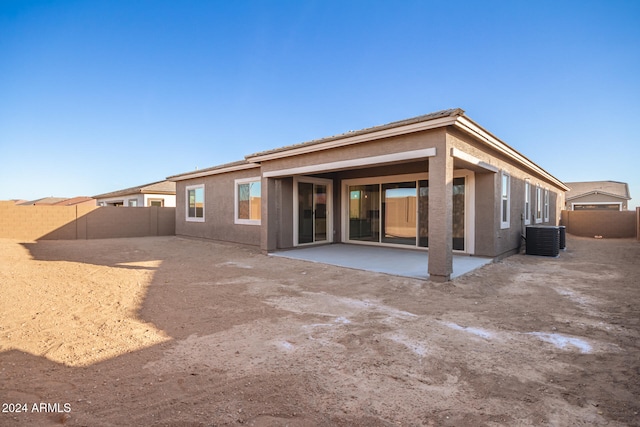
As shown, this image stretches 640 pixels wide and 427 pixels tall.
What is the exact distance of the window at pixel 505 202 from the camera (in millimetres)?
9258

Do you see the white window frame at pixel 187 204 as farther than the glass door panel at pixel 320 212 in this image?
Yes

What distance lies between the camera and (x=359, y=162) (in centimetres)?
749

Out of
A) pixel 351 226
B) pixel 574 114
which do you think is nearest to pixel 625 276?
pixel 351 226

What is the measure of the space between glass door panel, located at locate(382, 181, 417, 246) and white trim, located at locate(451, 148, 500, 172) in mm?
2496

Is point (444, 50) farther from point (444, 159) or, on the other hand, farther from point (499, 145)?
point (444, 159)

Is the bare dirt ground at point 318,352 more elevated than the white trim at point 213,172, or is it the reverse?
the white trim at point 213,172

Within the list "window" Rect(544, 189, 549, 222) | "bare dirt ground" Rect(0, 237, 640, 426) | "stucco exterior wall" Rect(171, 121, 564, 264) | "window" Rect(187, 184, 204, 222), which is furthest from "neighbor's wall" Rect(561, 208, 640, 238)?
"window" Rect(187, 184, 204, 222)

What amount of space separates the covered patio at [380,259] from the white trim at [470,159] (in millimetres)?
2524

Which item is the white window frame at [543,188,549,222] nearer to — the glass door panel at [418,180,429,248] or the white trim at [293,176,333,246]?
the glass door panel at [418,180,429,248]

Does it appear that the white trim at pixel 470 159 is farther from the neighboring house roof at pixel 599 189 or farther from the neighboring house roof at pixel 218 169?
the neighboring house roof at pixel 599 189

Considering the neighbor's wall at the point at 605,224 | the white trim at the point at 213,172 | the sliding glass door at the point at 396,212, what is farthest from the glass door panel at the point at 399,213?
the neighbor's wall at the point at 605,224

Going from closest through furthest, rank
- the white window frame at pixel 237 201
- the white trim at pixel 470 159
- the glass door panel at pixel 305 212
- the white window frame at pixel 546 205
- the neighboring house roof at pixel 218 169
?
the white trim at pixel 470 159 → the glass door panel at pixel 305 212 → the white window frame at pixel 237 201 → the neighboring house roof at pixel 218 169 → the white window frame at pixel 546 205

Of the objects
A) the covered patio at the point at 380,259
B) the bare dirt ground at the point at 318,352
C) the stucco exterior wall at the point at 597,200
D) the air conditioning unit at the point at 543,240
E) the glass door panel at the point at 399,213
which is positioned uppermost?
the stucco exterior wall at the point at 597,200

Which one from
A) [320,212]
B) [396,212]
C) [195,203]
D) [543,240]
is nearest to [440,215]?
[396,212]
